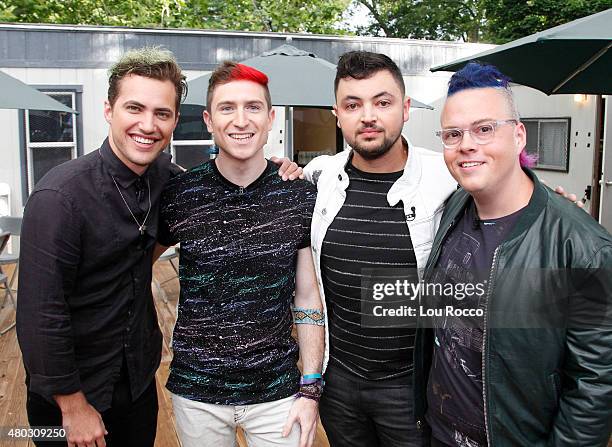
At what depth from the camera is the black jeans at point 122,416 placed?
1915 millimetres

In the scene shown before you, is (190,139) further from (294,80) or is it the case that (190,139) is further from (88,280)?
Answer: (88,280)

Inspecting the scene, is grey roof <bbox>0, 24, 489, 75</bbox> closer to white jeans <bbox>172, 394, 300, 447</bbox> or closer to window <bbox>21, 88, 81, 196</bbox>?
window <bbox>21, 88, 81, 196</bbox>

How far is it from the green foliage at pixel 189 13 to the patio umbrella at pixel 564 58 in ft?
47.1

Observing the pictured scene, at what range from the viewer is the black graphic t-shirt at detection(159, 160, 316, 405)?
2.00 metres

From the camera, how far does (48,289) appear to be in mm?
1724

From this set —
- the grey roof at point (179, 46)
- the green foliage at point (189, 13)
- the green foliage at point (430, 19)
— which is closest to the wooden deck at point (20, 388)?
the grey roof at point (179, 46)

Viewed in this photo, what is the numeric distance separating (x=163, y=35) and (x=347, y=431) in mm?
8264

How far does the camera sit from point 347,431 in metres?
2.25

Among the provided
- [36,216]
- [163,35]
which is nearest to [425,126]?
[163,35]

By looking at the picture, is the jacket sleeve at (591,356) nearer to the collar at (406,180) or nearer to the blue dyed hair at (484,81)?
the blue dyed hair at (484,81)

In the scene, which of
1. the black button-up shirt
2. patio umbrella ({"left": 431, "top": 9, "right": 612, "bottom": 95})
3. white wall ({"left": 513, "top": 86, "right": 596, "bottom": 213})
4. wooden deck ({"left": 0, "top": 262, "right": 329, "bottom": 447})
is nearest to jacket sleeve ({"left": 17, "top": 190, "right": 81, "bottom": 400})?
the black button-up shirt

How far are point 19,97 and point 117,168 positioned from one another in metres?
A: 4.08

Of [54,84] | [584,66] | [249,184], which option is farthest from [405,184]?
[54,84]

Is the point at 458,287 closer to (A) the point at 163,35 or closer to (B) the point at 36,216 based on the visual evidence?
(B) the point at 36,216
